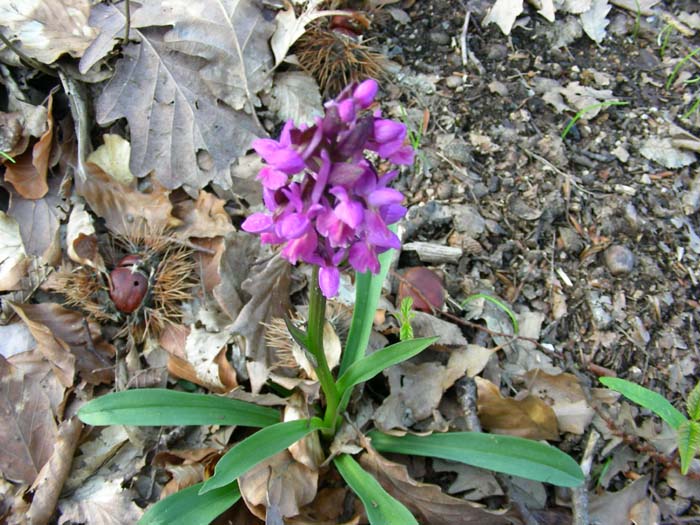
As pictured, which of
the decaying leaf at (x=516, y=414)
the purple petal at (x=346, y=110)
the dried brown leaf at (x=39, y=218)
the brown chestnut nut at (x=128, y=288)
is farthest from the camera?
the dried brown leaf at (x=39, y=218)

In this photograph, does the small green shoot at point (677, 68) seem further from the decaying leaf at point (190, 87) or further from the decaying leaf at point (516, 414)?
the decaying leaf at point (190, 87)

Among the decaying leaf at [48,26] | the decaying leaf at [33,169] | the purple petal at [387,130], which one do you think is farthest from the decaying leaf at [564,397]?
the decaying leaf at [48,26]

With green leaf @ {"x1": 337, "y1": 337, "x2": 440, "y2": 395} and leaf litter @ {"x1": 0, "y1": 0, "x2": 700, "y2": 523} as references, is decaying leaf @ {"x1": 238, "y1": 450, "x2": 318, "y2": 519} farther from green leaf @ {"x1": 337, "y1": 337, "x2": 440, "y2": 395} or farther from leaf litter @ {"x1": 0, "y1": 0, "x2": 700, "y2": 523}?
green leaf @ {"x1": 337, "y1": 337, "x2": 440, "y2": 395}

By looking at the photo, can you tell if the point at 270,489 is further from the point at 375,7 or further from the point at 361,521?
the point at 375,7

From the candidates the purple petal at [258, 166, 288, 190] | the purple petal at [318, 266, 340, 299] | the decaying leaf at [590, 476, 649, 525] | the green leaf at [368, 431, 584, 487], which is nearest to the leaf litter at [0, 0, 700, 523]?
the decaying leaf at [590, 476, 649, 525]

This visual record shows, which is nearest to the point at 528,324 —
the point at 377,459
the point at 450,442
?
the point at 450,442
